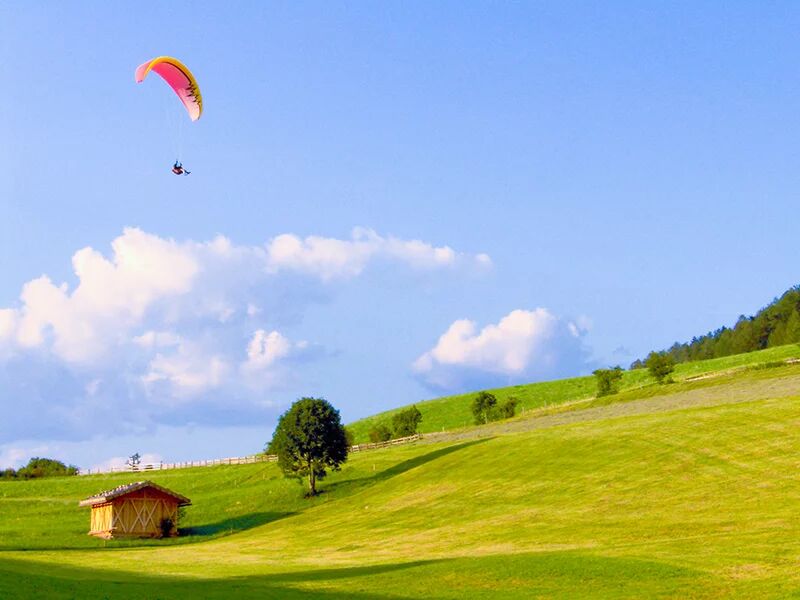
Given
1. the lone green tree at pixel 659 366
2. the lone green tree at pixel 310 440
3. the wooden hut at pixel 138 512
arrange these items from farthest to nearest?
the lone green tree at pixel 659 366 → the lone green tree at pixel 310 440 → the wooden hut at pixel 138 512

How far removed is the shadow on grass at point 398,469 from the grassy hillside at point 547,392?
185ft

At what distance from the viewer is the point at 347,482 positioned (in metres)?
102

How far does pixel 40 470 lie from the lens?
498 ft

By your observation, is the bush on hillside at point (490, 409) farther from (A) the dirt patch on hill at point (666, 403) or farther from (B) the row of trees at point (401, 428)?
(A) the dirt patch on hill at point (666, 403)

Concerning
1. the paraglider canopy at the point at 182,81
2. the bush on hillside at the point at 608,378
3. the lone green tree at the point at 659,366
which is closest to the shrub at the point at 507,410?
the bush on hillside at the point at 608,378

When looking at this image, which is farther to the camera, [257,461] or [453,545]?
[257,461]

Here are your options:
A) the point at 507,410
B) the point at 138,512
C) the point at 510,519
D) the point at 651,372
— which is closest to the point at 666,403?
the point at 651,372

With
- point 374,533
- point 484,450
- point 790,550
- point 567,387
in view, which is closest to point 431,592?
point 790,550

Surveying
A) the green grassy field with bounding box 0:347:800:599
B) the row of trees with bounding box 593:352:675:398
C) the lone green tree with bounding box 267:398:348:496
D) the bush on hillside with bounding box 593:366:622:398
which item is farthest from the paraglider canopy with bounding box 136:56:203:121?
the bush on hillside with bounding box 593:366:622:398

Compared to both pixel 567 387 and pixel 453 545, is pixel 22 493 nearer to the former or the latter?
pixel 453 545

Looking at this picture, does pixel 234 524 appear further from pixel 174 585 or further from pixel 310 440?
pixel 174 585

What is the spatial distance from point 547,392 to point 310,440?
301 feet

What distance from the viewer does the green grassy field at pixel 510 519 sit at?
38.4m

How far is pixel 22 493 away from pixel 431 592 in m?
105
